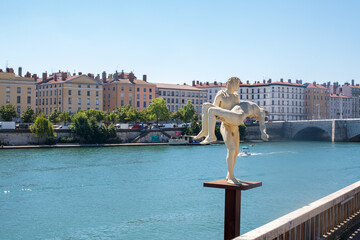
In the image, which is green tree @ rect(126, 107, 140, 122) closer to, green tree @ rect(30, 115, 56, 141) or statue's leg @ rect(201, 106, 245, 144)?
green tree @ rect(30, 115, 56, 141)

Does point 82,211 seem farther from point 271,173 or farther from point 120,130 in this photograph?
point 120,130

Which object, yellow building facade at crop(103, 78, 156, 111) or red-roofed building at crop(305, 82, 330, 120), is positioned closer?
yellow building facade at crop(103, 78, 156, 111)

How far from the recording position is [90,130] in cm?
7031

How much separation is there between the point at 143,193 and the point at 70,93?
64183 millimetres

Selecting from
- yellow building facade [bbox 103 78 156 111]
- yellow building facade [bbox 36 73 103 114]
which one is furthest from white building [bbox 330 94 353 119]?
yellow building facade [bbox 36 73 103 114]

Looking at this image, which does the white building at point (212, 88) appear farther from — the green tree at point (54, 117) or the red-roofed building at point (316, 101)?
the green tree at point (54, 117)

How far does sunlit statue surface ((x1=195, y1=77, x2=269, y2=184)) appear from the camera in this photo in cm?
945

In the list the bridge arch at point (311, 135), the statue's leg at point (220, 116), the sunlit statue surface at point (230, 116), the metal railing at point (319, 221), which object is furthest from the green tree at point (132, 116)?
the statue's leg at point (220, 116)

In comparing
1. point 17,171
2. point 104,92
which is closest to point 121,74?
point 104,92

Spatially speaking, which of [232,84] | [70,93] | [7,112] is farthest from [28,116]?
[232,84]

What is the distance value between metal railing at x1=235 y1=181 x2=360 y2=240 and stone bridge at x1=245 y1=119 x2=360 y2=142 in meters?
73.2

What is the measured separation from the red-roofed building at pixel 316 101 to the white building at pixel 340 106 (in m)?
3.66

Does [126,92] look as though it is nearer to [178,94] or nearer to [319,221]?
[178,94]

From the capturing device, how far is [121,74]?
103 meters
